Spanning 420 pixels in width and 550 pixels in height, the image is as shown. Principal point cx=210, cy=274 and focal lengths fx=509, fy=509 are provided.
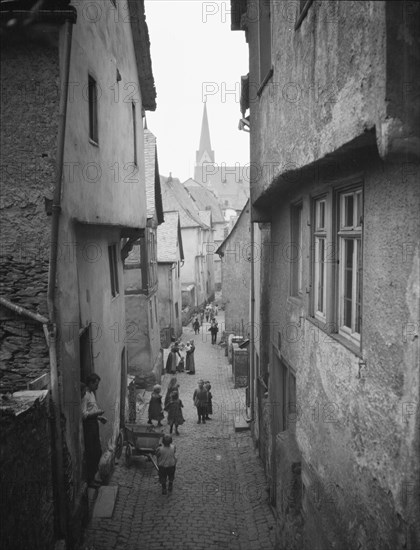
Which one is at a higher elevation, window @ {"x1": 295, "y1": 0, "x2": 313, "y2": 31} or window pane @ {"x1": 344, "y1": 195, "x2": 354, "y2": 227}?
window @ {"x1": 295, "y1": 0, "x2": 313, "y2": 31}

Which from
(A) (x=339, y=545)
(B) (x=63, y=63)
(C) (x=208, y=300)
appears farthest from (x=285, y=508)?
(C) (x=208, y=300)

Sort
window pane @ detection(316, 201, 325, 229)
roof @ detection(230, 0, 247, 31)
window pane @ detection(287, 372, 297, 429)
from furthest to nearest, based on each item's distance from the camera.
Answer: roof @ detection(230, 0, 247, 31), window pane @ detection(287, 372, 297, 429), window pane @ detection(316, 201, 325, 229)

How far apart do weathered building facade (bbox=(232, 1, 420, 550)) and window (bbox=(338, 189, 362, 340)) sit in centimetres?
2

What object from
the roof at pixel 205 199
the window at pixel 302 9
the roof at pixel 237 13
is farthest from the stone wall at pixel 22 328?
the roof at pixel 205 199

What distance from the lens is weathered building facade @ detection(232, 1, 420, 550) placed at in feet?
10.8

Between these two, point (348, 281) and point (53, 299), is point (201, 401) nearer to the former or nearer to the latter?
point (53, 299)

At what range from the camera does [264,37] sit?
8.14 m

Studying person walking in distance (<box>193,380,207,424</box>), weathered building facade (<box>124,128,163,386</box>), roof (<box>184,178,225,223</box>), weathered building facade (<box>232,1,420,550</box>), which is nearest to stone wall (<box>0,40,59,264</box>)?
weathered building facade (<box>232,1,420,550</box>)

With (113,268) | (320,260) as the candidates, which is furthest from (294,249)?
(113,268)

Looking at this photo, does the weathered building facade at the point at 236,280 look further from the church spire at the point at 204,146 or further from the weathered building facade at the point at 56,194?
the church spire at the point at 204,146

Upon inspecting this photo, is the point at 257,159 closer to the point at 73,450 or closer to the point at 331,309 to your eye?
the point at 331,309

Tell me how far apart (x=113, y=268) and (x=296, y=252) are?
5449mm

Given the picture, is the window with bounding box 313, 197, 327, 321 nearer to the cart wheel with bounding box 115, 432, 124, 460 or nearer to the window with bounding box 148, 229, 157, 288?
the cart wheel with bounding box 115, 432, 124, 460

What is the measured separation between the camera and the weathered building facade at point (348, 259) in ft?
10.8
